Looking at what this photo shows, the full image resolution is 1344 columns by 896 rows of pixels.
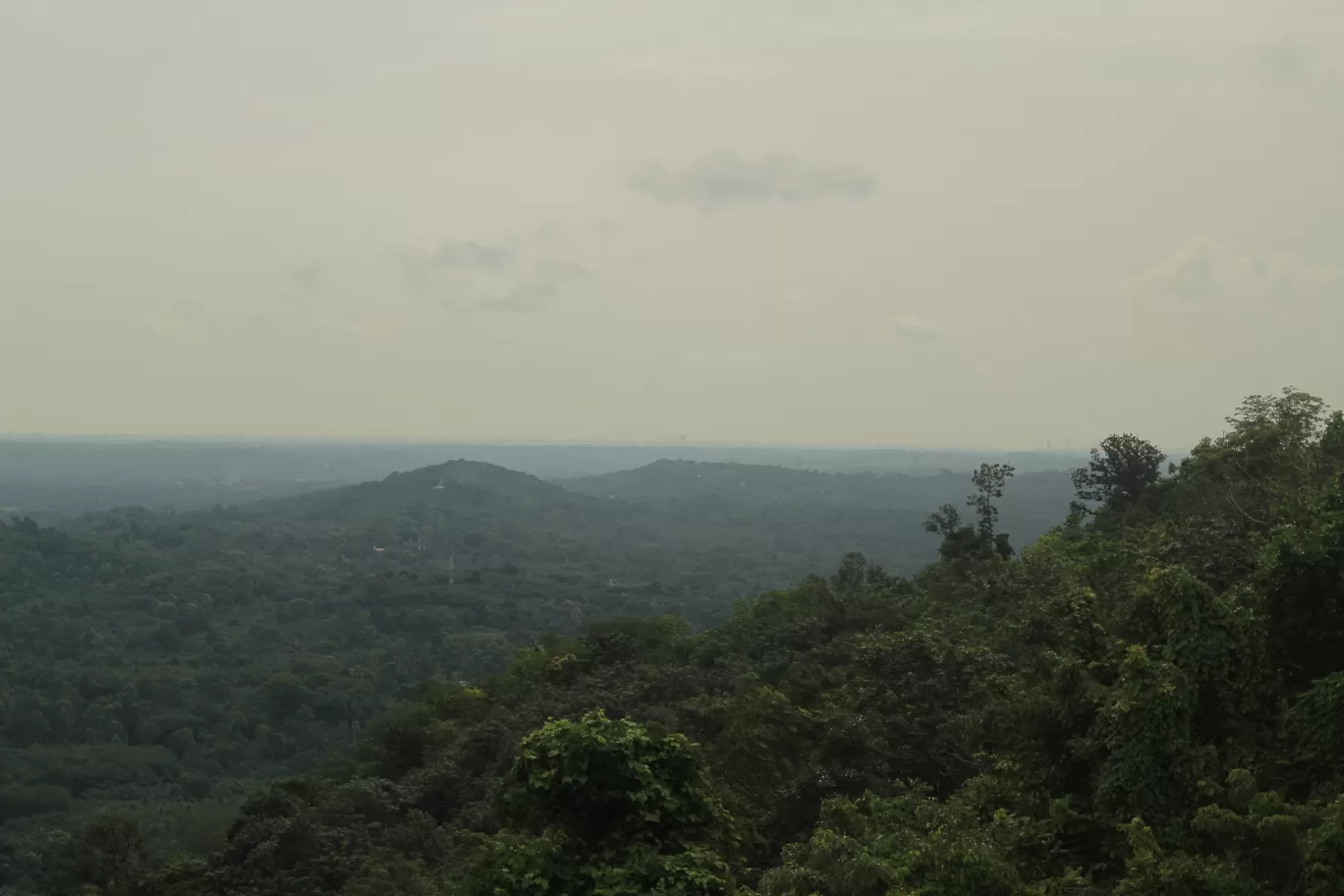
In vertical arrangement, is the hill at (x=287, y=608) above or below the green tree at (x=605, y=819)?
below

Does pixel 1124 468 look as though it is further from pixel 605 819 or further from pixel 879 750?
pixel 605 819

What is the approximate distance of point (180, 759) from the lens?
5366cm

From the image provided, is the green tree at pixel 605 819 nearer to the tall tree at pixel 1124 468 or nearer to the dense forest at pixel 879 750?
the dense forest at pixel 879 750

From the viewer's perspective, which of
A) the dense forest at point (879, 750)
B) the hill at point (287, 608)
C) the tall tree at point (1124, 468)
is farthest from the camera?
the hill at point (287, 608)

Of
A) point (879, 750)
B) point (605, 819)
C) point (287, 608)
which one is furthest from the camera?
point (287, 608)

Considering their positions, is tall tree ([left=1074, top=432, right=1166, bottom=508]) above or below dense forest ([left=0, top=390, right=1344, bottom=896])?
above

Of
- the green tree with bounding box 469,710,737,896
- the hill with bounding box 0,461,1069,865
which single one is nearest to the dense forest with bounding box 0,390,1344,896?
the green tree with bounding box 469,710,737,896

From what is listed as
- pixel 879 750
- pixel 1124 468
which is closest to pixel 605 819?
pixel 879 750

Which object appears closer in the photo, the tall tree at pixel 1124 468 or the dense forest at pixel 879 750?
the dense forest at pixel 879 750

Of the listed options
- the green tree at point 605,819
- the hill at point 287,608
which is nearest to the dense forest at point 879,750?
the green tree at point 605,819

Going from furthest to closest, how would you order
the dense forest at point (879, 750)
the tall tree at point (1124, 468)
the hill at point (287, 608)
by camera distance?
the hill at point (287, 608) → the tall tree at point (1124, 468) → the dense forest at point (879, 750)

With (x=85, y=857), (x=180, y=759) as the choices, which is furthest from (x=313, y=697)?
(x=85, y=857)

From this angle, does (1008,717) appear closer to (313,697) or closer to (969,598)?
(969,598)

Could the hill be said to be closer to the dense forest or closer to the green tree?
the dense forest
